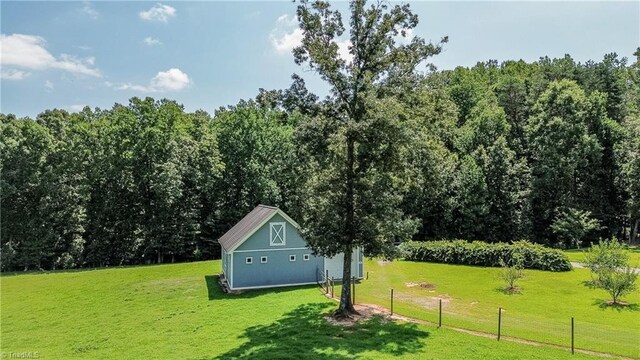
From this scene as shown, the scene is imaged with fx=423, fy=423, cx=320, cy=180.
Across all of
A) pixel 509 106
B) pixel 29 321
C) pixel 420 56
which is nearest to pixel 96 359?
pixel 29 321

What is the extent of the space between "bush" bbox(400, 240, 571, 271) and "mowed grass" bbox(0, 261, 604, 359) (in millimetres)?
10466

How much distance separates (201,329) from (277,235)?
9275mm

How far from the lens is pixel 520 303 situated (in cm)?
2075

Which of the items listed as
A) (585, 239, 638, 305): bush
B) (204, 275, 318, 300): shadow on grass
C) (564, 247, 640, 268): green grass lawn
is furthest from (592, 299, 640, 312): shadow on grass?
(204, 275, 318, 300): shadow on grass

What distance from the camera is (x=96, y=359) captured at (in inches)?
567

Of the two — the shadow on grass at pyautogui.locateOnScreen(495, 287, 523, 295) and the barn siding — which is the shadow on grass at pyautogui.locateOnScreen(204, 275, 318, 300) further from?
the shadow on grass at pyautogui.locateOnScreen(495, 287, 523, 295)

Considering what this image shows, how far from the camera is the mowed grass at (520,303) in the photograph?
1541 centimetres

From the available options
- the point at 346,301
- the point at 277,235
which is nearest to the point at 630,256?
the point at 346,301

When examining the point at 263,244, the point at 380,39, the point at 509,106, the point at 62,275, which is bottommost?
the point at 62,275

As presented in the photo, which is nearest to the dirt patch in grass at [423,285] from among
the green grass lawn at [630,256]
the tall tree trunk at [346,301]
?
the tall tree trunk at [346,301]

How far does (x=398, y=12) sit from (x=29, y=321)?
2192 cm

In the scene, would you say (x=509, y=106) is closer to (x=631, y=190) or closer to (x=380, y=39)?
(x=631, y=190)

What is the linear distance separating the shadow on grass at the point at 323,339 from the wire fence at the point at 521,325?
1986 millimetres

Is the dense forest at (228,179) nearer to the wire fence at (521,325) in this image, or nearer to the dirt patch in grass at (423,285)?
the dirt patch in grass at (423,285)
